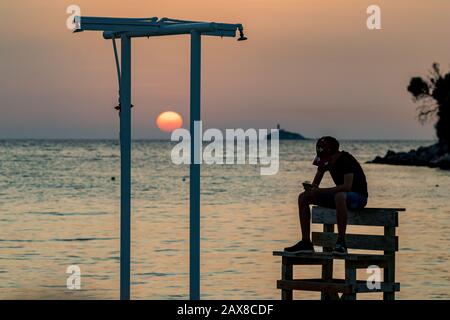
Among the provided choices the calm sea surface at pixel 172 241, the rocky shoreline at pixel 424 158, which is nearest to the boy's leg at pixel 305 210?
the calm sea surface at pixel 172 241

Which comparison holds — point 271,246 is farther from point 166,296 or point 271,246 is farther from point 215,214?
point 215,214

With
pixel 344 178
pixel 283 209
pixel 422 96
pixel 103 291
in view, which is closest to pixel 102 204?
pixel 283 209

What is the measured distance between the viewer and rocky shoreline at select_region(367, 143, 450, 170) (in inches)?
4208

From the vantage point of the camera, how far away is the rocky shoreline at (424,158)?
107m

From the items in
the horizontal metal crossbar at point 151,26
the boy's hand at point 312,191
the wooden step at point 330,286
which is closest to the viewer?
the horizontal metal crossbar at point 151,26

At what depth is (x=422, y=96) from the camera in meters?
102

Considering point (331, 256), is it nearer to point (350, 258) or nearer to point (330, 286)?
point (350, 258)

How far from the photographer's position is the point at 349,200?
48.0 feet

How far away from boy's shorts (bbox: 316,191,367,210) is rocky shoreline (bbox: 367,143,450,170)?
9001 cm

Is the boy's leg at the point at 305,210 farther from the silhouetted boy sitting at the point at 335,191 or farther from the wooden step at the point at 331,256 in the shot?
the wooden step at the point at 331,256

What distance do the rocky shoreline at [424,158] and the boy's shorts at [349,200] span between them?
90010 millimetres

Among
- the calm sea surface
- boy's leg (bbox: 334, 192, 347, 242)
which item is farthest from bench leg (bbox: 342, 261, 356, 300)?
the calm sea surface

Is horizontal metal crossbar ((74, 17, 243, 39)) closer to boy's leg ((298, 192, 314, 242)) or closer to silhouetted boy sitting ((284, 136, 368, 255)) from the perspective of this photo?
silhouetted boy sitting ((284, 136, 368, 255))

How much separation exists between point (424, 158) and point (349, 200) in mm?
100232
